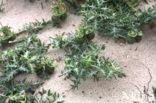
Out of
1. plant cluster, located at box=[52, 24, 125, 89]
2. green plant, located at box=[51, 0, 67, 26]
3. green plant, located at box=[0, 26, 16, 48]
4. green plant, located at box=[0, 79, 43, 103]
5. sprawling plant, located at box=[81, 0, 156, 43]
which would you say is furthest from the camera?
green plant, located at box=[51, 0, 67, 26]

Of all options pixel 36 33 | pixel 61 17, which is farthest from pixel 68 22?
pixel 36 33

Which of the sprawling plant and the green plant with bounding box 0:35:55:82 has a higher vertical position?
the sprawling plant

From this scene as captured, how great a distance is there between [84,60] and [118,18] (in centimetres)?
87

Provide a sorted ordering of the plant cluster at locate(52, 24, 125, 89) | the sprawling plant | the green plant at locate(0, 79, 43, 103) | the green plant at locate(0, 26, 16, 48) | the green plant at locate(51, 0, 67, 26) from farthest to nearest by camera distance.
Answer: the green plant at locate(51, 0, 67, 26)
the green plant at locate(0, 26, 16, 48)
the sprawling plant
the green plant at locate(0, 79, 43, 103)
the plant cluster at locate(52, 24, 125, 89)

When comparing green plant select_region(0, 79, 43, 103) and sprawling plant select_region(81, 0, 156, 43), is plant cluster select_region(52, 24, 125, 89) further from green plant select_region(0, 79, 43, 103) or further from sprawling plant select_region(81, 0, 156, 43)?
green plant select_region(0, 79, 43, 103)

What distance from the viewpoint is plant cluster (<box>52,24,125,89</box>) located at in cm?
219

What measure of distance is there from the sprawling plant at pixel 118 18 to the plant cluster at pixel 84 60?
0.20 meters

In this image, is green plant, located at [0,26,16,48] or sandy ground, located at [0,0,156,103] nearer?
sandy ground, located at [0,0,156,103]

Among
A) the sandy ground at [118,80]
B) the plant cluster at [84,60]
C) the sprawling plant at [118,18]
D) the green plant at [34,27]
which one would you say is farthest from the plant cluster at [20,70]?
the sprawling plant at [118,18]

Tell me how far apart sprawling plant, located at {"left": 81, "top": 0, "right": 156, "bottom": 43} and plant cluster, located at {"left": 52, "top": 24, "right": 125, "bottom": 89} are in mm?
205

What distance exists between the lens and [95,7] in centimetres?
274

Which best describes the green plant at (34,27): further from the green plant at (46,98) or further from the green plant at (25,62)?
the green plant at (46,98)

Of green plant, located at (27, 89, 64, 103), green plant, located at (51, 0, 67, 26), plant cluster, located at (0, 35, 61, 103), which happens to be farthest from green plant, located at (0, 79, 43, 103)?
green plant, located at (51, 0, 67, 26)

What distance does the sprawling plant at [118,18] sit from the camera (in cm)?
264
